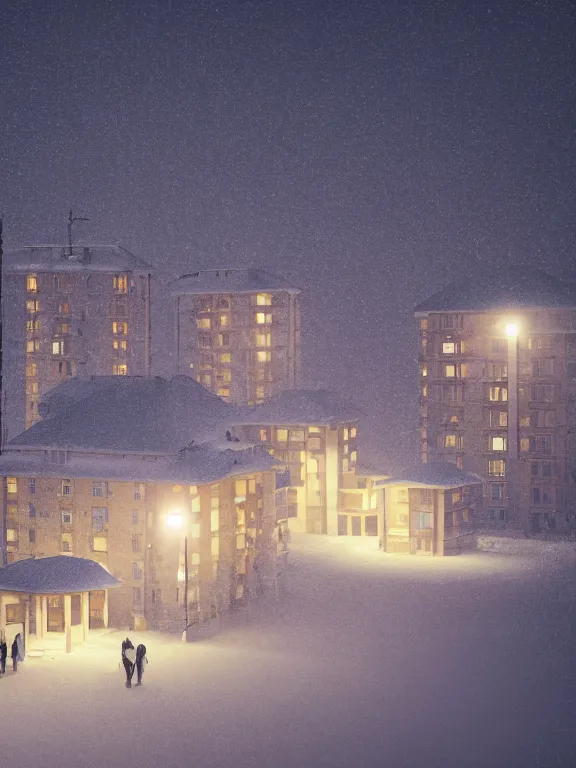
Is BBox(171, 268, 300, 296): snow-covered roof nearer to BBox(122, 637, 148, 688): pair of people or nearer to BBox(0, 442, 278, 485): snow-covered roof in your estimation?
BBox(0, 442, 278, 485): snow-covered roof

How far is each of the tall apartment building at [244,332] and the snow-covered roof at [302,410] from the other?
17.7 m

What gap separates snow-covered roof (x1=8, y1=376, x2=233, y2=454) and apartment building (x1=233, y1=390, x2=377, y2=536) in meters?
19.3

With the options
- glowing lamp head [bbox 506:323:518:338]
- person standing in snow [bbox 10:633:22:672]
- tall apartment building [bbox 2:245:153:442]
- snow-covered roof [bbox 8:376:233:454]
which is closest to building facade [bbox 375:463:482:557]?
snow-covered roof [bbox 8:376:233:454]

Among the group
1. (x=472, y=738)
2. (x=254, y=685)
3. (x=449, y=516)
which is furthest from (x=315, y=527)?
(x=472, y=738)

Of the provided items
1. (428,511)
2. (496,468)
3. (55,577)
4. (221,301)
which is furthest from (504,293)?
(55,577)

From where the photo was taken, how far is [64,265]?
4567 inches

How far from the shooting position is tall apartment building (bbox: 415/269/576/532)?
3861 inches

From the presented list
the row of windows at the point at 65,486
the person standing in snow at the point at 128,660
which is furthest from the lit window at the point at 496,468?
the person standing in snow at the point at 128,660

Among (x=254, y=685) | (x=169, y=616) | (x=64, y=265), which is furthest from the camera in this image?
(x=64, y=265)

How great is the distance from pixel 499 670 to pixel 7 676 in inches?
822

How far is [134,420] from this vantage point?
6988 centimetres

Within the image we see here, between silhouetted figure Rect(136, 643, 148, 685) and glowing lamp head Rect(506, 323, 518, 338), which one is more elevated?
glowing lamp head Rect(506, 323, 518, 338)

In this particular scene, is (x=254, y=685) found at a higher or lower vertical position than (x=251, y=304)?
lower

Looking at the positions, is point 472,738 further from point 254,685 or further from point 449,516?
point 449,516
